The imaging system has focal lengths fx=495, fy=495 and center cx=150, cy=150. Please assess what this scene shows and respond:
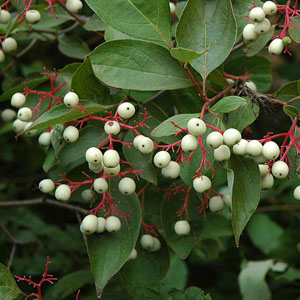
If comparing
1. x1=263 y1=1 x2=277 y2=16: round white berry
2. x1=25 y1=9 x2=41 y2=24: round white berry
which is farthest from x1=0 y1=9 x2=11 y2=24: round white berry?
x1=263 y1=1 x2=277 y2=16: round white berry

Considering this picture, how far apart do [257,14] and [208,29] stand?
13cm

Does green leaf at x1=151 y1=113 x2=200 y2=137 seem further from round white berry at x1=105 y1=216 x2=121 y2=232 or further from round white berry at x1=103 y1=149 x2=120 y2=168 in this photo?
round white berry at x1=105 y1=216 x2=121 y2=232

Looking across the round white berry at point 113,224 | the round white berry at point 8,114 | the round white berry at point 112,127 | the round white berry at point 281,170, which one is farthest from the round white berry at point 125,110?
the round white berry at point 8,114

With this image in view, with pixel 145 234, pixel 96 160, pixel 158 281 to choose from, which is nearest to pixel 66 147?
pixel 96 160

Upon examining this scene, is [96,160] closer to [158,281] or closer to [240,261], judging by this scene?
[158,281]

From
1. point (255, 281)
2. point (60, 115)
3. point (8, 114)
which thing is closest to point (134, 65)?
point (60, 115)

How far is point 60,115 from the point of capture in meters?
1.14

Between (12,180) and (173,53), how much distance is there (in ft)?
4.54

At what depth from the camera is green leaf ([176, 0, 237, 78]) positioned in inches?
47.9

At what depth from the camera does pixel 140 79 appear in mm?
1201

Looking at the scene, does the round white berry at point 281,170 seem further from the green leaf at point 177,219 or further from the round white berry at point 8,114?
the round white berry at point 8,114

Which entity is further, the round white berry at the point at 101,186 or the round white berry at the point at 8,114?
the round white berry at the point at 8,114

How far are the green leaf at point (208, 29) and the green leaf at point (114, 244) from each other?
40 centimetres

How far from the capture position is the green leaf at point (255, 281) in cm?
186
